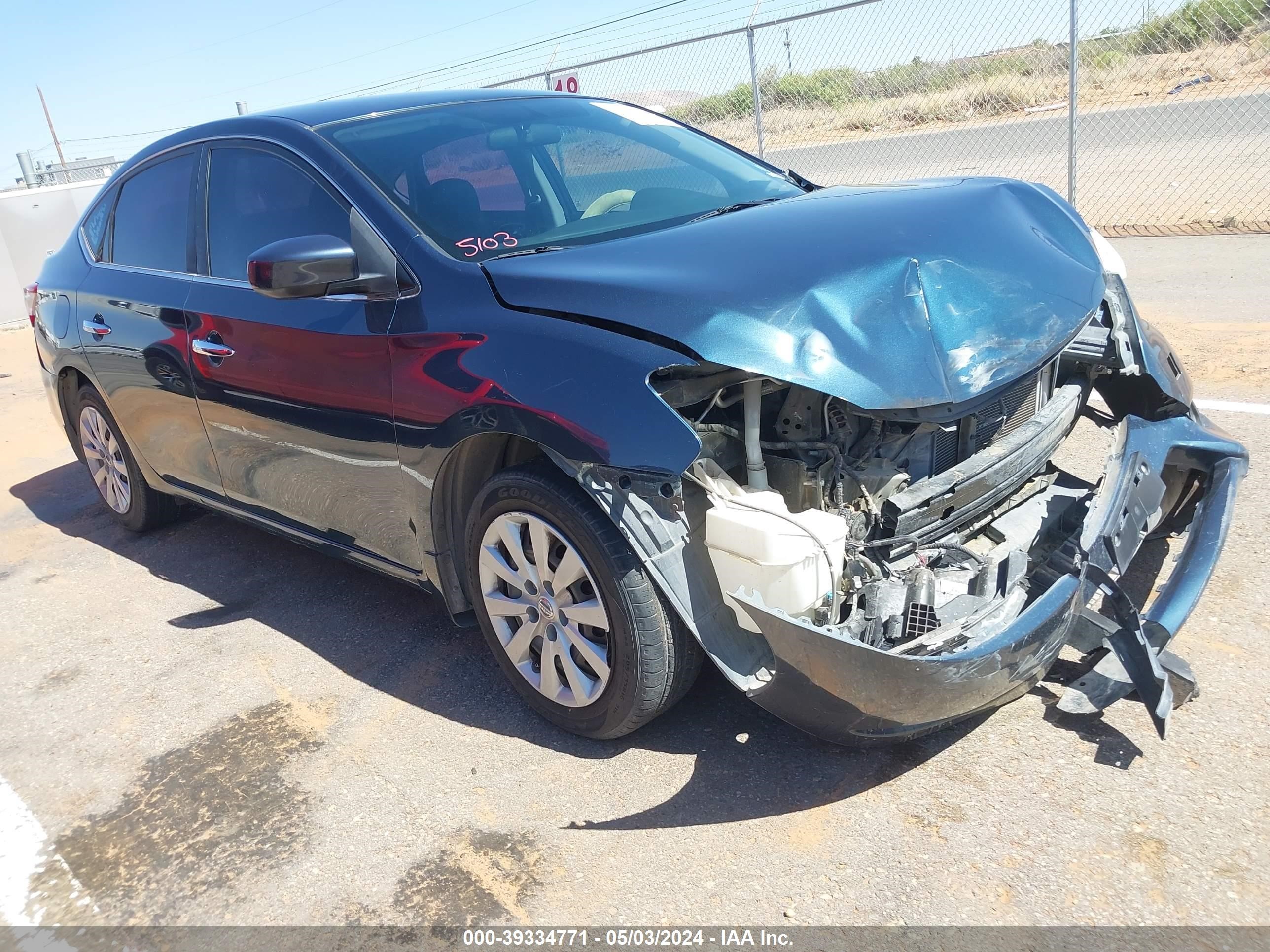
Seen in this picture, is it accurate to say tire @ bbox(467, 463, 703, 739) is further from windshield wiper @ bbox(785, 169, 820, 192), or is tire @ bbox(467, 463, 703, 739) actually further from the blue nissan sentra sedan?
windshield wiper @ bbox(785, 169, 820, 192)

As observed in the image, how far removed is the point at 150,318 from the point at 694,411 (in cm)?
270

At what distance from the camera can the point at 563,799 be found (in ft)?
9.24

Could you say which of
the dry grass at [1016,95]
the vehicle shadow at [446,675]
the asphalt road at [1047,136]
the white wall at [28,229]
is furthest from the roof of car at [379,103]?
the white wall at [28,229]

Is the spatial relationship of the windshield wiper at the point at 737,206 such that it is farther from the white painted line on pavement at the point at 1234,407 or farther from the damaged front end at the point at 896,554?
the white painted line on pavement at the point at 1234,407

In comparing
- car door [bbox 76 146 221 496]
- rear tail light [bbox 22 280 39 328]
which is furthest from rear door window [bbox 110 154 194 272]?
rear tail light [bbox 22 280 39 328]

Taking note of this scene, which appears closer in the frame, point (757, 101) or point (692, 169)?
point (692, 169)

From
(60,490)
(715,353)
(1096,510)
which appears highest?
(715,353)

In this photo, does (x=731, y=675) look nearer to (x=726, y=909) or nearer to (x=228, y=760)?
(x=726, y=909)

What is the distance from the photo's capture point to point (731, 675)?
8.45 feet

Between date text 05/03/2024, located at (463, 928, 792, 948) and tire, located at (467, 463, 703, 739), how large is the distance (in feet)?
2.06

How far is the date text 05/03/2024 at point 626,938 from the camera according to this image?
7.39ft

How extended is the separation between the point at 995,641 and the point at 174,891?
7.22 ft

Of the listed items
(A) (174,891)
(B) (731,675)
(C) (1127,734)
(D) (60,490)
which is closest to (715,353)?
(B) (731,675)

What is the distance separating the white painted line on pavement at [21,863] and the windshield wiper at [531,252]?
6.86 ft
